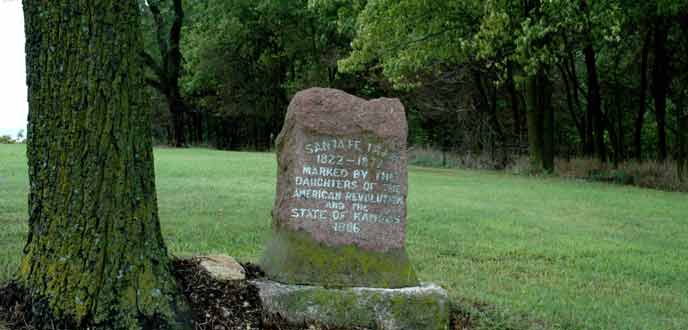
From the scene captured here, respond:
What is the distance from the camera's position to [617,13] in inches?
746

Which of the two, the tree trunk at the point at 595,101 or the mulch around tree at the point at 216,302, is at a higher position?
the tree trunk at the point at 595,101

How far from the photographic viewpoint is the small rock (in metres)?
5.91

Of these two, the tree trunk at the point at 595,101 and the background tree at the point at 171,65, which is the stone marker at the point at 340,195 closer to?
the tree trunk at the point at 595,101

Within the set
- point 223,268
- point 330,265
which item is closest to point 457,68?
point 330,265

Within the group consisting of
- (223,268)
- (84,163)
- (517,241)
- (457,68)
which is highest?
(457,68)

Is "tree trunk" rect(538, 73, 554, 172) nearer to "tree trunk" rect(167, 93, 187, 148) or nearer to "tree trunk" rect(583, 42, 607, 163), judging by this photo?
"tree trunk" rect(583, 42, 607, 163)

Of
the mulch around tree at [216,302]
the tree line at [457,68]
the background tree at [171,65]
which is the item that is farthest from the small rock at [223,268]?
the background tree at [171,65]

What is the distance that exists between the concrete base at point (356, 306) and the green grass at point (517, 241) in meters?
0.68

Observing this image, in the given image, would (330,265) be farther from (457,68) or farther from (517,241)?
(457,68)

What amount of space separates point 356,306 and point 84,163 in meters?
2.40

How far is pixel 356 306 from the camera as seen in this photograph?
5.75 metres

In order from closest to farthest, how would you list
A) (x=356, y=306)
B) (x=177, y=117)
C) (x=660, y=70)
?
(x=356, y=306)
(x=660, y=70)
(x=177, y=117)

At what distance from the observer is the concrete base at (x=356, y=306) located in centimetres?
568

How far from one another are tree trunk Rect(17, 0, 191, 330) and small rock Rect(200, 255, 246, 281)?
1104 millimetres
